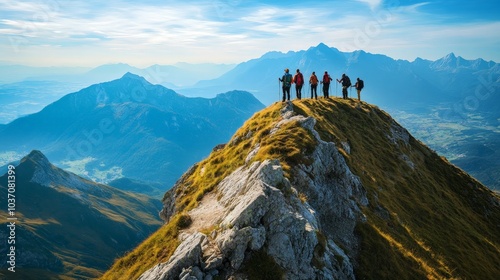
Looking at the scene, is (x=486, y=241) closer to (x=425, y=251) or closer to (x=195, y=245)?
(x=425, y=251)

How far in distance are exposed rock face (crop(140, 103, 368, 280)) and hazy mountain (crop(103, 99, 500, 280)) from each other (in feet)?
0.24

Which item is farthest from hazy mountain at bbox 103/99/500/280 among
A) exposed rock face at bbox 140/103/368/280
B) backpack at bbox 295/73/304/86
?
backpack at bbox 295/73/304/86

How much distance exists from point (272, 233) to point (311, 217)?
408cm

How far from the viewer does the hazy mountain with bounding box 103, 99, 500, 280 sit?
61.8 feet

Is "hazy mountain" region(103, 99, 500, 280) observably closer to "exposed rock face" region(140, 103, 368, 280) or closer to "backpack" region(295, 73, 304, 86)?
"exposed rock face" region(140, 103, 368, 280)

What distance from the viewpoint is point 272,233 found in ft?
64.2

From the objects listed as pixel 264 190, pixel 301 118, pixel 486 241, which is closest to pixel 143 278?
pixel 264 190

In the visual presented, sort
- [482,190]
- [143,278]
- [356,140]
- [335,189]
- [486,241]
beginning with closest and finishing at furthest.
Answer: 1. [143,278]
2. [335,189]
3. [486,241]
4. [356,140]
5. [482,190]

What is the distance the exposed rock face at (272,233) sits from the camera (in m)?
18.2

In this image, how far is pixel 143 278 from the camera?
2092 centimetres

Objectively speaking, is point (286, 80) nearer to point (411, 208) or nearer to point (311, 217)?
point (411, 208)

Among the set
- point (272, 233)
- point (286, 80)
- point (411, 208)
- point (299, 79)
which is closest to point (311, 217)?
point (272, 233)

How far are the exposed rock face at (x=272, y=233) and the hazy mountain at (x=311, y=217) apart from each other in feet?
0.24

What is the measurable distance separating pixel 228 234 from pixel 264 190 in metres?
3.70
